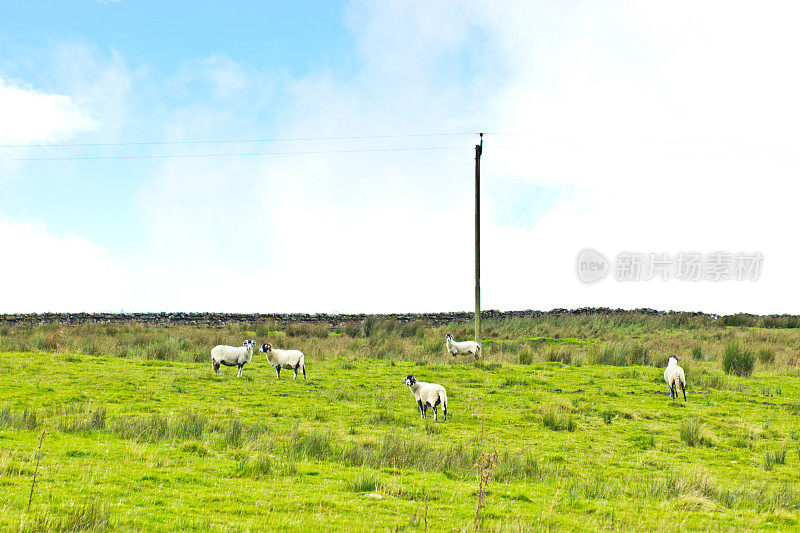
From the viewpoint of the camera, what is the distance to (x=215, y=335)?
3462cm

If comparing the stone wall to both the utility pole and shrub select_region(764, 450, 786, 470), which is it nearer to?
the utility pole

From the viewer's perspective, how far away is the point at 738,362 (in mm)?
24344

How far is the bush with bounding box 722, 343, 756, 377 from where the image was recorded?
24.1m

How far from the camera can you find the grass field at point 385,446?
24.9 feet

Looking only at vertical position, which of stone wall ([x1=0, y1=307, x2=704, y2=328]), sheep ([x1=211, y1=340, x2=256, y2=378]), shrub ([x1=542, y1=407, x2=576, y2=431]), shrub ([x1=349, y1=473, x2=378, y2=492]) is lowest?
shrub ([x1=542, y1=407, x2=576, y2=431])

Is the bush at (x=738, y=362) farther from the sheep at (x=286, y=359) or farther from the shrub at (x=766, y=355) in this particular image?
the sheep at (x=286, y=359)

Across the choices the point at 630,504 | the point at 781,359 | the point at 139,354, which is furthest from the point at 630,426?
the point at 139,354

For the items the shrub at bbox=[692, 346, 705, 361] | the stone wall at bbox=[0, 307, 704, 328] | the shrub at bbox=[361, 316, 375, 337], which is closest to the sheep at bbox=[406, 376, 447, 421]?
the shrub at bbox=[692, 346, 705, 361]

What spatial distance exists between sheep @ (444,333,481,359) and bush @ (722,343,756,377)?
1045 cm

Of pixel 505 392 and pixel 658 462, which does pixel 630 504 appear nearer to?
pixel 658 462

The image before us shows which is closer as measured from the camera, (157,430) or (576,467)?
(576,467)

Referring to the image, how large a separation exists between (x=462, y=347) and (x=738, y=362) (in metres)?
11.6

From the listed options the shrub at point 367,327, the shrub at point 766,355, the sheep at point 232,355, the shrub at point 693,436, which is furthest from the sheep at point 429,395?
the shrub at point 367,327

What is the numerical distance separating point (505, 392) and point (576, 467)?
7.96m
